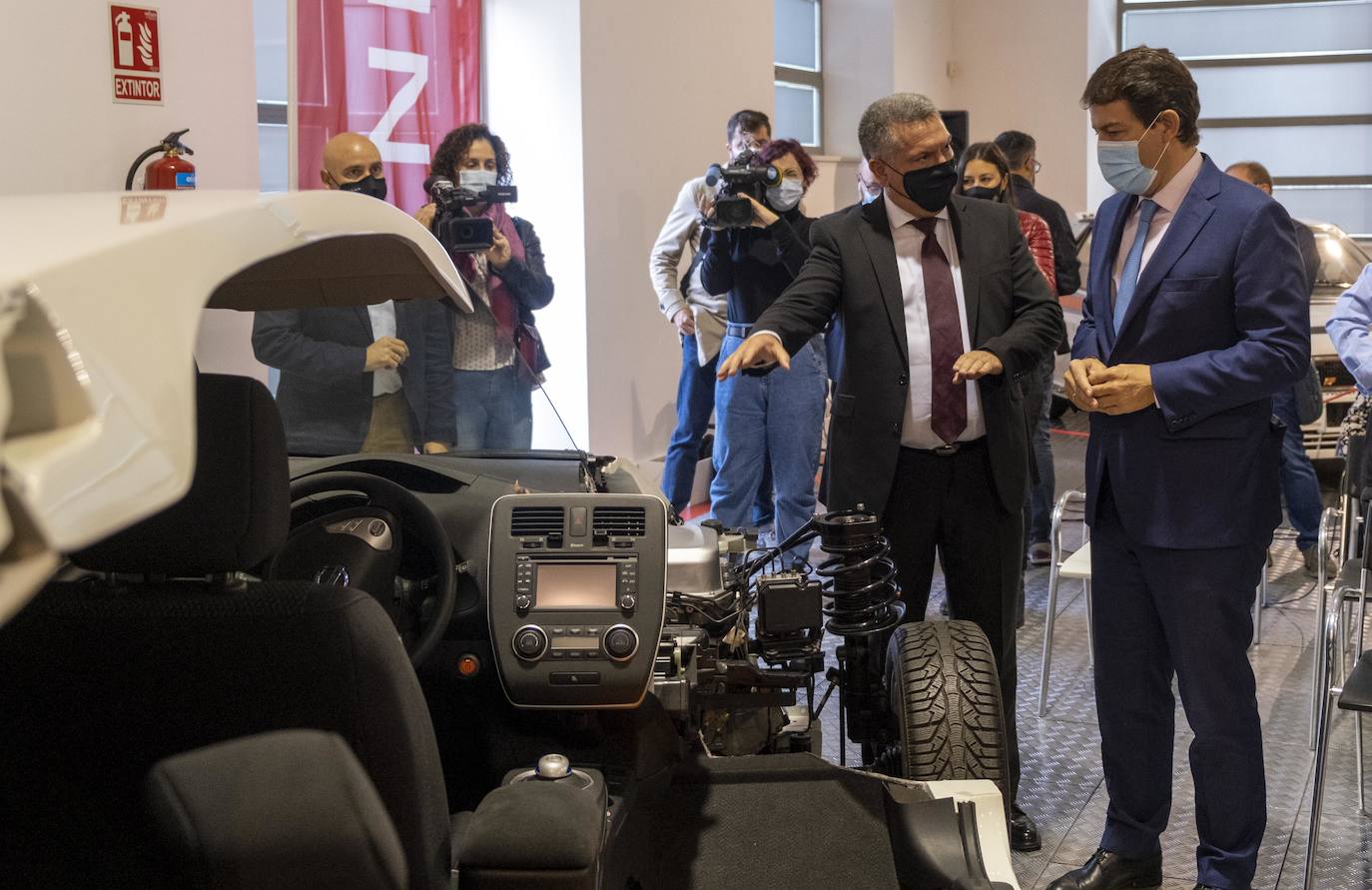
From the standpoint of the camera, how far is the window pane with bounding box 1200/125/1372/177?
1264cm

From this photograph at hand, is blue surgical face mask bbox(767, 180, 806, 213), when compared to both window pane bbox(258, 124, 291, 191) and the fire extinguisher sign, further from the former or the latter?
the fire extinguisher sign

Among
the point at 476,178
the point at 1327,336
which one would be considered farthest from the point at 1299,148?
the point at 476,178

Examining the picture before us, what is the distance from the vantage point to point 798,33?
35.8 feet

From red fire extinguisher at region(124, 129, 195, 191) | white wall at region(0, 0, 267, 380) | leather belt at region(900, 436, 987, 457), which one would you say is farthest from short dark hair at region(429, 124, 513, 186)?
leather belt at region(900, 436, 987, 457)

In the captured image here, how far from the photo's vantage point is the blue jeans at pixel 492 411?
2.42m

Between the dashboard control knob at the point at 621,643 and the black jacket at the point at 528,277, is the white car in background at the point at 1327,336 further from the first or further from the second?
the dashboard control knob at the point at 621,643

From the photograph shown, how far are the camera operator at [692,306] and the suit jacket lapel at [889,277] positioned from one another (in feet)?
9.11

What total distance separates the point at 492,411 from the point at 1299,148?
11955mm

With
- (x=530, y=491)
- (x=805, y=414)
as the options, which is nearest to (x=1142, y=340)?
(x=530, y=491)

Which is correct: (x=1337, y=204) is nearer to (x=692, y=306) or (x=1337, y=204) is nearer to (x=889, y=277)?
(x=692, y=306)

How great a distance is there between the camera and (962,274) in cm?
335

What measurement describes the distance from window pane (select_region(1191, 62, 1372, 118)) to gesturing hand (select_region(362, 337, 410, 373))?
1175 centimetres

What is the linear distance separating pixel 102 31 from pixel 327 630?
347cm

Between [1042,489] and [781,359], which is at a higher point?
[781,359]
